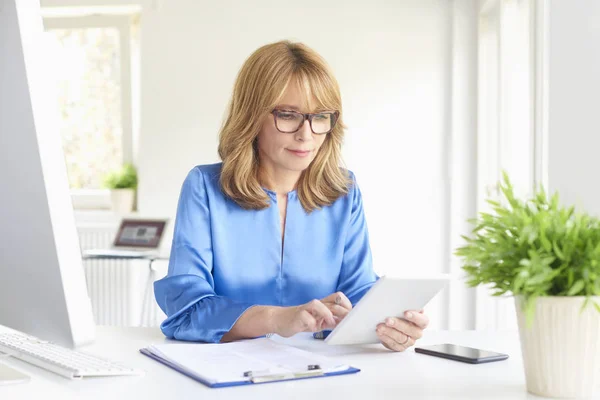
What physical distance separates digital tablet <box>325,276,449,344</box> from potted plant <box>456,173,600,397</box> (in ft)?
0.91

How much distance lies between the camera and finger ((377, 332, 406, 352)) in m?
1.59

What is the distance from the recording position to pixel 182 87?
18.7 feet

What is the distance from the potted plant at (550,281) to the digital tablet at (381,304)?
11.0 inches

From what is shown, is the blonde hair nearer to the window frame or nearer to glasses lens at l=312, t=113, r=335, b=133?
glasses lens at l=312, t=113, r=335, b=133

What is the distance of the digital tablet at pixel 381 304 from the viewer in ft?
4.71

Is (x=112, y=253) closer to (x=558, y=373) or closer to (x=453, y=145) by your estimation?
(x=453, y=145)

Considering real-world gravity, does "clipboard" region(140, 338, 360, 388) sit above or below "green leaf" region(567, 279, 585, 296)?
below

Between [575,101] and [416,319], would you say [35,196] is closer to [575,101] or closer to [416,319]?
[416,319]

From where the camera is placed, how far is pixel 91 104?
6.13 metres

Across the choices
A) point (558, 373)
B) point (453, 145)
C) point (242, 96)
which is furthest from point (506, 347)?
point (453, 145)

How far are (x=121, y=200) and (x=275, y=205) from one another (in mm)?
3958

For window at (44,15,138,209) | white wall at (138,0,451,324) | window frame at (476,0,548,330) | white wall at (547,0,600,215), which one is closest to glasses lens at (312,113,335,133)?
white wall at (547,0,600,215)

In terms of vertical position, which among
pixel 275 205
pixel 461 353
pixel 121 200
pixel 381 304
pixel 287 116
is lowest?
pixel 121 200

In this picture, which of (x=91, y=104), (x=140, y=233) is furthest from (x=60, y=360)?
(x=91, y=104)
